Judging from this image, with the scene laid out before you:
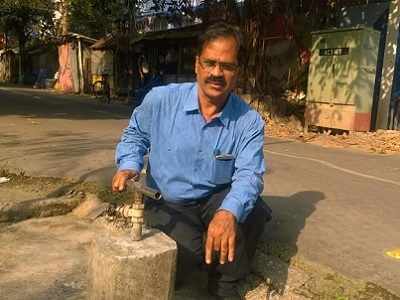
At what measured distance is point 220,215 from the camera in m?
2.46

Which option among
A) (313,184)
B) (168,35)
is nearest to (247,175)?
(313,184)

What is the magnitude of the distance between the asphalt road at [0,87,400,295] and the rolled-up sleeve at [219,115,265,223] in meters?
1.06

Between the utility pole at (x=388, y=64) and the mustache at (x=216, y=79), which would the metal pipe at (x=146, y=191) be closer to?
the mustache at (x=216, y=79)

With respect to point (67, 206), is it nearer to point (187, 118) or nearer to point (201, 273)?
point (201, 273)

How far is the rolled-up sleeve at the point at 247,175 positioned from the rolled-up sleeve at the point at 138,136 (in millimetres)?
548

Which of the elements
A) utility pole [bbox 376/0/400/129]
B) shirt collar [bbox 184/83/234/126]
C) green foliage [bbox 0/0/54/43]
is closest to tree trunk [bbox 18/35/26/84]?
green foliage [bbox 0/0/54/43]

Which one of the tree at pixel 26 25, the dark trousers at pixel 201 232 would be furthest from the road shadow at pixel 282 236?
the tree at pixel 26 25

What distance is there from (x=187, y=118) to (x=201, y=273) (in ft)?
3.52

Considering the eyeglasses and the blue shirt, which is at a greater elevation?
the eyeglasses

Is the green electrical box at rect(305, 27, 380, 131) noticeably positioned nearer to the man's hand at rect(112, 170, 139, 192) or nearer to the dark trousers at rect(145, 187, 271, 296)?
the dark trousers at rect(145, 187, 271, 296)

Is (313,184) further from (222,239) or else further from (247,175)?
(222,239)

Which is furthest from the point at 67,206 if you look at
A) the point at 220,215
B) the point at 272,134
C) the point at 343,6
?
the point at 343,6

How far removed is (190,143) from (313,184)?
318cm

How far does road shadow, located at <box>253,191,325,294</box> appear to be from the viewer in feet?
11.3
